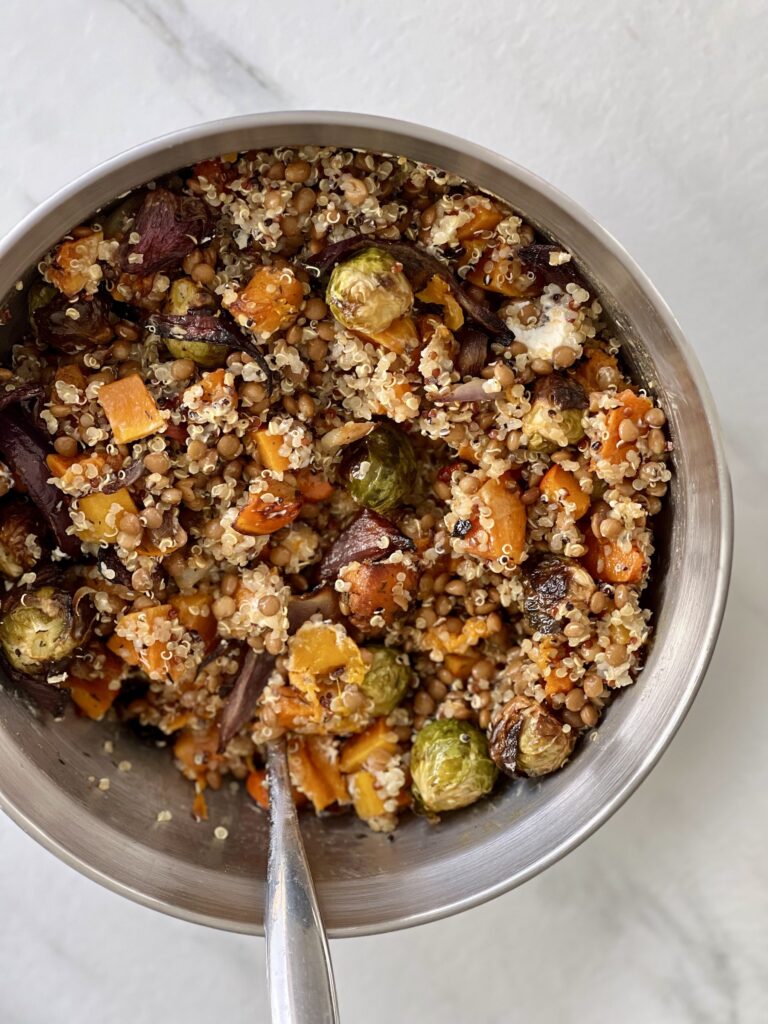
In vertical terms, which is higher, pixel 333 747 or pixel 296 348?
Result: pixel 296 348

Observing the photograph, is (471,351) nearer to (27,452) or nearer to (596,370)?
(596,370)

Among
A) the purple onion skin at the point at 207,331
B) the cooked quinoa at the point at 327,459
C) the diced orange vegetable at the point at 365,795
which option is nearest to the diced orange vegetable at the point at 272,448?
the cooked quinoa at the point at 327,459

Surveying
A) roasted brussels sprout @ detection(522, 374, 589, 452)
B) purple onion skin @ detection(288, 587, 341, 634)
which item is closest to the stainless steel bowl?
A: roasted brussels sprout @ detection(522, 374, 589, 452)

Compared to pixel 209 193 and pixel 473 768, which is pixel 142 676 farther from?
pixel 209 193

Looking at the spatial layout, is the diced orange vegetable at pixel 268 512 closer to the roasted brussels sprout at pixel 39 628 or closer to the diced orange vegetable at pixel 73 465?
the diced orange vegetable at pixel 73 465

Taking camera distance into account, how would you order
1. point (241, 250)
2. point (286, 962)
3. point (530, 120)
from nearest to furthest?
1. point (286, 962)
2. point (241, 250)
3. point (530, 120)

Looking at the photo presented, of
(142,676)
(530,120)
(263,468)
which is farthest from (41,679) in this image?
(530,120)

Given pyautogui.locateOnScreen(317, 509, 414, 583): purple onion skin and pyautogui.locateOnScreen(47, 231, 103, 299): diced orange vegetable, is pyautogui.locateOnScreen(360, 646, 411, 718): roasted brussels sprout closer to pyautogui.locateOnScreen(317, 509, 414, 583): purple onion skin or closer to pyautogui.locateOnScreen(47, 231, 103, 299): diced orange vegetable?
pyautogui.locateOnScreen(317, 509, 414, 583): purple onion skin
